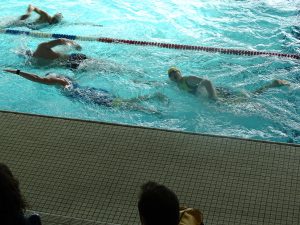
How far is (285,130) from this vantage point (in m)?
4.69

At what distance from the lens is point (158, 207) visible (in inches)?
68.1

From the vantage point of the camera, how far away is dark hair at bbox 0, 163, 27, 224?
1.65 m

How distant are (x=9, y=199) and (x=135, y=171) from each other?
1.66 metres

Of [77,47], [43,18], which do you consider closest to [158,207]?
[77,47]

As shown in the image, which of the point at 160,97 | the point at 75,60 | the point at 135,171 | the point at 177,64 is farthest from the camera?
the point at 177,64

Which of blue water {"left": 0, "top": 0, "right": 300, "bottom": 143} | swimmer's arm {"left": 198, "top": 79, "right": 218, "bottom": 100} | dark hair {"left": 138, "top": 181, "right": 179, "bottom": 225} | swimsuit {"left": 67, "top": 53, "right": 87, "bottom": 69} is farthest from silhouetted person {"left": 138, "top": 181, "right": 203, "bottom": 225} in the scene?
swimsuit {"left": 67, "top": 53, "right": 87, "bottom": 69}

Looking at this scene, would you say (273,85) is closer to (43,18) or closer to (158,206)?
(43,18)

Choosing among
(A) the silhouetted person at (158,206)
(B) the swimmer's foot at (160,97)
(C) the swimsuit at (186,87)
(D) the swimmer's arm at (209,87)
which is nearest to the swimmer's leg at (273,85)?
(D) the swimmer's arm at (209,87)

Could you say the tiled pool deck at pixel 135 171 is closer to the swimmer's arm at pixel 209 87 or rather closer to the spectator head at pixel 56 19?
the swimmer's arm at pixel 209 87

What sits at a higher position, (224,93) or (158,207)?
(158,207)

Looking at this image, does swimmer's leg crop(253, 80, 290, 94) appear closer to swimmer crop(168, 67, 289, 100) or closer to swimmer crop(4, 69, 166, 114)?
swimmer crop(168, 67, 289, 100)

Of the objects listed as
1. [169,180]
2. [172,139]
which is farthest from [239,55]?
[169,180]

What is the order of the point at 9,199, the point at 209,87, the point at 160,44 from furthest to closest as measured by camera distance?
the point at 160,44 < the point at 209,87 < the point at 9,199

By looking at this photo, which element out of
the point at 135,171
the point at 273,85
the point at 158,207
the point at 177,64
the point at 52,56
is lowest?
the point at 177,64
